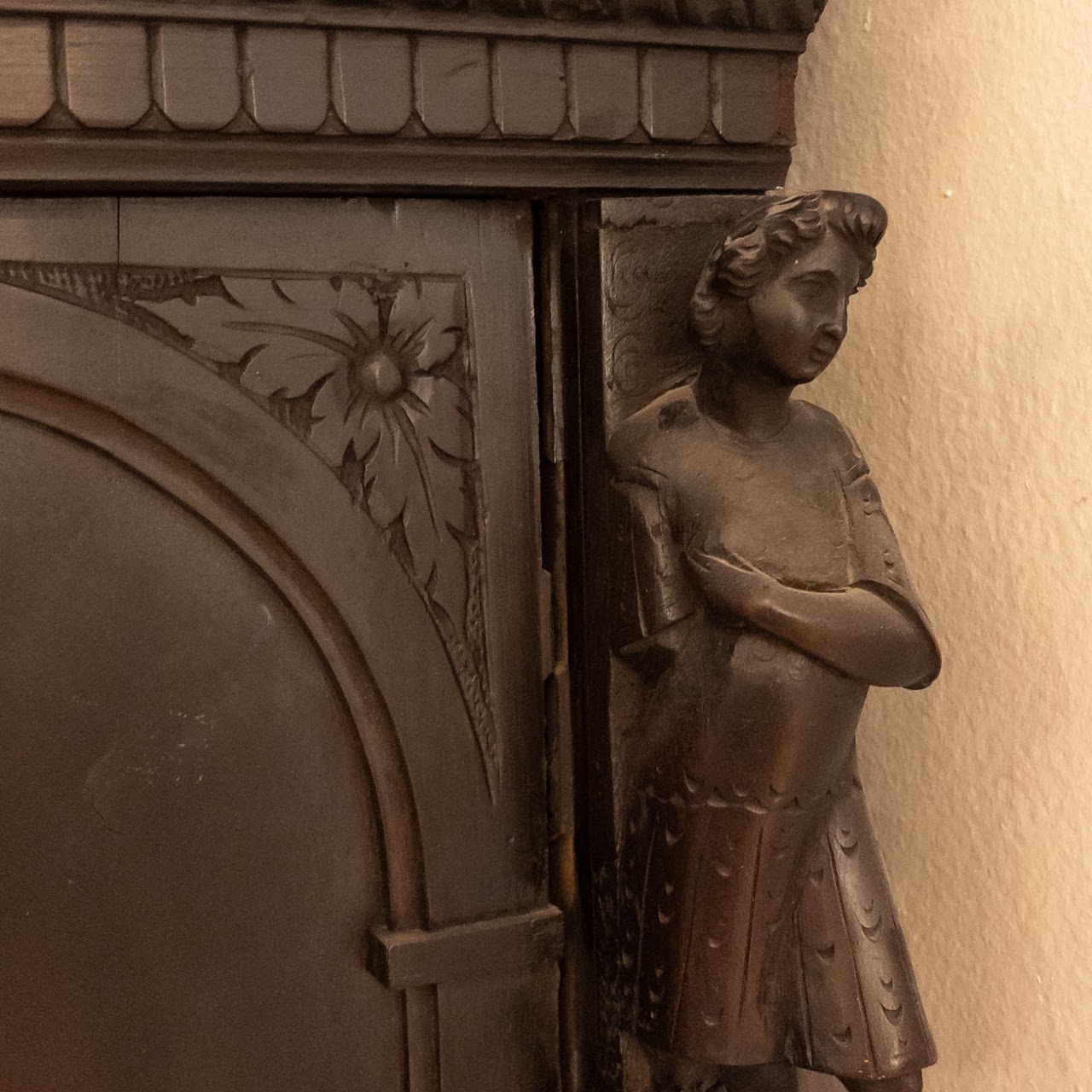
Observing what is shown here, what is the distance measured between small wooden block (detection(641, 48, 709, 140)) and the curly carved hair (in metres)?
0.10

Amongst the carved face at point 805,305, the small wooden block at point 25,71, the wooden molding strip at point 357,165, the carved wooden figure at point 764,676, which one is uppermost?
the small wooden block at point 25,71

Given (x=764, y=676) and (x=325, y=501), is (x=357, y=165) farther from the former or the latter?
(x=764, y=676)

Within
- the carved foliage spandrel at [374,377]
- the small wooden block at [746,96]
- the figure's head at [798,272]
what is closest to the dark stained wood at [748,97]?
the small wooden block at [746,96]

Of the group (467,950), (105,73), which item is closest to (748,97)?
(105,73)

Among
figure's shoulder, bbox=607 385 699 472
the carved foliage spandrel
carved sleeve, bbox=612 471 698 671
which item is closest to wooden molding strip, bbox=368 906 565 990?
the carved foliage spandrel

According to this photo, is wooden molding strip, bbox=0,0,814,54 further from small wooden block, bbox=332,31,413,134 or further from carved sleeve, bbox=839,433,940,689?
carved sleeve, bbox=839,433,940,689

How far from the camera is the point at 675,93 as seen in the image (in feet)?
3.02

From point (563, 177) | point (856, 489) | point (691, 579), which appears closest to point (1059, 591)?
point (856, 489)

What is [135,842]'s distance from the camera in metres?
0.87

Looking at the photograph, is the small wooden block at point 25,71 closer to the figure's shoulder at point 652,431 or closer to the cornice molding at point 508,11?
the cornice molding at point 508,11

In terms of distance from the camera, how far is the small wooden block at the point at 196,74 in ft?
2.64

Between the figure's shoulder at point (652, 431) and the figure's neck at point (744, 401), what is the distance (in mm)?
14

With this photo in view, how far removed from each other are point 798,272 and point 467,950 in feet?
1.60

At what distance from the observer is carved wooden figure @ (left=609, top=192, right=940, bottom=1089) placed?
0.86 meters
